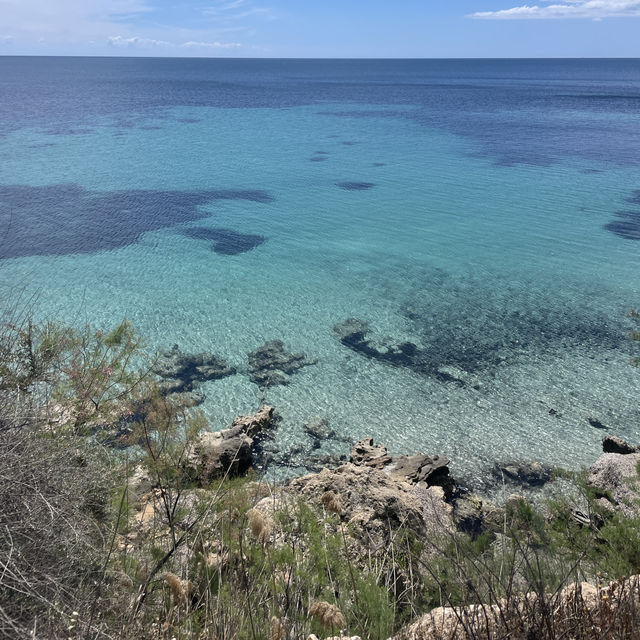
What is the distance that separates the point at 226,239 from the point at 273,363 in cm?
1184

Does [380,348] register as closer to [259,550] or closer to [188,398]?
[188,398]

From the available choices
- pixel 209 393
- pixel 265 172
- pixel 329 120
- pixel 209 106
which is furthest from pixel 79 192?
pixel 209 106

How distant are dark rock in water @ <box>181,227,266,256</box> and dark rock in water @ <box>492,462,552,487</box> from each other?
53.9ft

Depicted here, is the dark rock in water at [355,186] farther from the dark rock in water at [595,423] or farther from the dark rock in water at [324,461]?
the dark rock in water at [324,461]

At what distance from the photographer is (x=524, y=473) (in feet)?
40.0

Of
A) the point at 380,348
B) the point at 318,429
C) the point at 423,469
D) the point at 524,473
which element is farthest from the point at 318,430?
the point at 524,473

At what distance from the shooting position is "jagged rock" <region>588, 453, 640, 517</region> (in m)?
9.88

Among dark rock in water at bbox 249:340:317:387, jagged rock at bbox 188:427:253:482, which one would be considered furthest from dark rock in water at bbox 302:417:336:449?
dark rock in water at bbox 249:340:317:387

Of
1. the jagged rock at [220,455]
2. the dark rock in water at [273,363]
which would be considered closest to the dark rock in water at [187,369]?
the dark rock in water at [273,363]

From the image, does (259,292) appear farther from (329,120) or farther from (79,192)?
(329,120)

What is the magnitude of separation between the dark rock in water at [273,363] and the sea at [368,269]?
20 centimetres

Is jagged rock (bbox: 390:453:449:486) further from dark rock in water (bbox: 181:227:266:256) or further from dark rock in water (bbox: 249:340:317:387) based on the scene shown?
dark rock in water (bbox: 181:227:266:256)

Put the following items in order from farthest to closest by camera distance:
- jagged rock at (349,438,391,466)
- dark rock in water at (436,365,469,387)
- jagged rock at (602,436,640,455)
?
1. dark rock in water at (436,365,469,387)
2. jagged rock at (602,436,640,455)
3. jagged rock at (349,438,391,466)

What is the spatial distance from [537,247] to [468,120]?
40.6m
